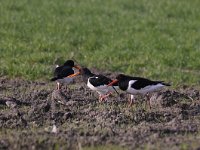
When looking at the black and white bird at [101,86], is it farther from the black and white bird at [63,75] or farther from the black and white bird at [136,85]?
the black and white bird at [63,75]

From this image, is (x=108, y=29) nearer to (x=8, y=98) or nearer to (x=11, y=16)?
(x=11, y=16)

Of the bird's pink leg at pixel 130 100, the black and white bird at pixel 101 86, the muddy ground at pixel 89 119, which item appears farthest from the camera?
the black and white bird at pixel 101 86

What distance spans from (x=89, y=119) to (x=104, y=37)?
27.7ft

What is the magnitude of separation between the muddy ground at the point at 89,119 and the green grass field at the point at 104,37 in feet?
6.16

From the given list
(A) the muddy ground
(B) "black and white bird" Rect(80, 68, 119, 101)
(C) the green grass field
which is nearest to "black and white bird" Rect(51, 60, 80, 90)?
(A) the muddy ground

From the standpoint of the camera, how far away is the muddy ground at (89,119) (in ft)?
27.2

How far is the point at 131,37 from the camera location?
1822cm

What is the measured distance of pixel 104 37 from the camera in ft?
59.7

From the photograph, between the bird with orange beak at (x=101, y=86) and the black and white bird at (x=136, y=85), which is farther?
the bird with orange beak at (x=101, y=86)

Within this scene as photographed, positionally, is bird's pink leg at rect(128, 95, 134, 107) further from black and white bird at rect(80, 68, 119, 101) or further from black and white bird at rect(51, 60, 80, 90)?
black and white bird at rect(51, 60, 80, 90)

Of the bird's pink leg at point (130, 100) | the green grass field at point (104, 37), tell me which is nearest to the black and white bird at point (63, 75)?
the green grass field at point (104, 37)

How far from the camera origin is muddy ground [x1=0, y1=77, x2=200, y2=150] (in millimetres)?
8297

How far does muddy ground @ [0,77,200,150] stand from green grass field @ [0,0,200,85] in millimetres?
1877

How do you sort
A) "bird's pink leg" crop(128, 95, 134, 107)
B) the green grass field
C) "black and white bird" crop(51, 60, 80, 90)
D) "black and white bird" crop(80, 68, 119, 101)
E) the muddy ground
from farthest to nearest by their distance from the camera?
1. the green grass field
2. "black and white bird" crop(51, 60, 80, 90)
3. "black and white bird" crop(80, 68, 119, 101)
4. "bird's pink leg" crop(128, 95, 134, 107)
5. the muddy ground
